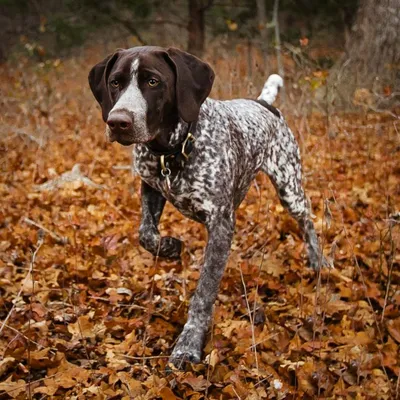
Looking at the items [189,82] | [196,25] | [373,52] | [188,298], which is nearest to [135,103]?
[189,82]

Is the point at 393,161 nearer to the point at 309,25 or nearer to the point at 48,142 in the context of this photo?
the point at 48,142

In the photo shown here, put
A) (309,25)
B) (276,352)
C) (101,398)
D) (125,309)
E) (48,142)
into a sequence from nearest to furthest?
1. (101,398)
2. (276,352)
3. (125,309)
4. (48,142)
5. (309,25)

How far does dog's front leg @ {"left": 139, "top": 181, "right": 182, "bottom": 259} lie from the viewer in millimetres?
3434

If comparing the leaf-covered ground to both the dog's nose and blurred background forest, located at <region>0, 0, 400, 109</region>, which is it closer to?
the dog's nose

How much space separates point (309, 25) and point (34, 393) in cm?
1189

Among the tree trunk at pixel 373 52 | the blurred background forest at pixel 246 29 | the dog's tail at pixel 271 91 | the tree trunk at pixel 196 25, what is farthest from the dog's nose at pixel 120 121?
the tree trunk at pixel 196 25

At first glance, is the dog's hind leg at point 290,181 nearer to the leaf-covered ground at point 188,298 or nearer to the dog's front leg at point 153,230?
the leaf-covered ground at point 188,298

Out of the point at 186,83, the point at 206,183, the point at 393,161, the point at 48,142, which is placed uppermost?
the point at 186,83

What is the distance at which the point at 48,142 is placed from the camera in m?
8.38

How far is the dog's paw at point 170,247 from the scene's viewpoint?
3451mm

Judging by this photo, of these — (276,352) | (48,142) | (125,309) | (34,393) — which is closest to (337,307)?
(276,352)

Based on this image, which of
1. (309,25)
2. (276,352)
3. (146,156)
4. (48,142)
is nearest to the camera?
(276,352)

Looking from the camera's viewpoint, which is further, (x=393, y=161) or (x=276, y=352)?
(x=393, y=161)

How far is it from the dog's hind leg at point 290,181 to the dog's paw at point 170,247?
994mm
